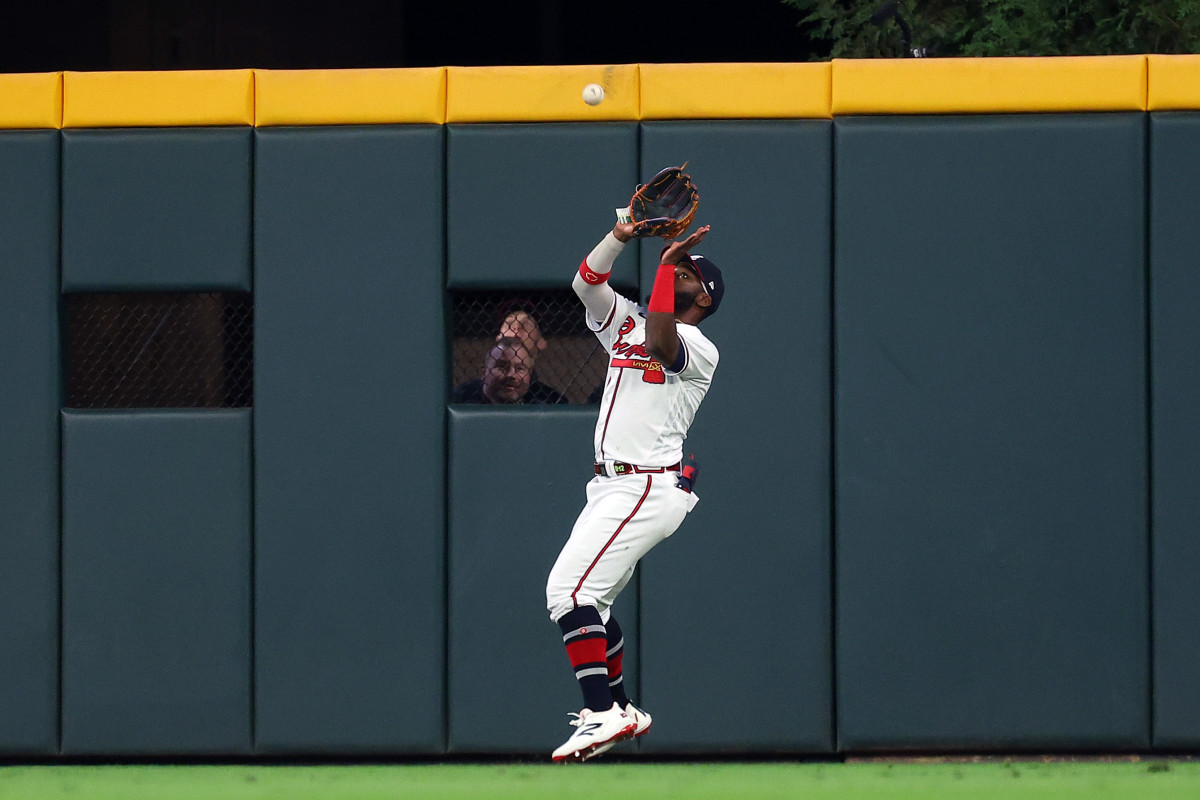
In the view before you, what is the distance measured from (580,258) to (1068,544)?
7.66ft

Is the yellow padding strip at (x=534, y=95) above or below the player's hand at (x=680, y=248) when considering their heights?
above

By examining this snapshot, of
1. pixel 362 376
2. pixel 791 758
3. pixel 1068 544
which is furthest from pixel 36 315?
pixel 1068 544

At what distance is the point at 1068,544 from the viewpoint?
210 inches

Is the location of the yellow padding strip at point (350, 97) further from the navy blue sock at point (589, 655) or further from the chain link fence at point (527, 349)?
the navy blue sock at point (589, 655)

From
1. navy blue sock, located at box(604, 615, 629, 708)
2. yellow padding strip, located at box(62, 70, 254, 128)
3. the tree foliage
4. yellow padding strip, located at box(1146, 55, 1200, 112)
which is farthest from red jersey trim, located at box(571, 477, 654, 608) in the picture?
the tree foliage

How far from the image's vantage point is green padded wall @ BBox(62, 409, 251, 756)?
17.8 ft

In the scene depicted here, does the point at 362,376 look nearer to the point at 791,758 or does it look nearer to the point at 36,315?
the point at 36,315

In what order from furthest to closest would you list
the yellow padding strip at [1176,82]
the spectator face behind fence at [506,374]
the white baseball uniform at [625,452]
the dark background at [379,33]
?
1. the dark background at [379,33]
2. the spectator face behind fence at [506,374]
3. the yellow padding strip at [1176,82]
4. the white baseball uniform at [625,452]

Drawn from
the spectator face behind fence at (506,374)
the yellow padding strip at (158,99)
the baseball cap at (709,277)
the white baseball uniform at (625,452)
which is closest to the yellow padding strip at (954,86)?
the baseball cap at (709,277)

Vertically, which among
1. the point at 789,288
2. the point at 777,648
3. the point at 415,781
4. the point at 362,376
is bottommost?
the point at 415,781

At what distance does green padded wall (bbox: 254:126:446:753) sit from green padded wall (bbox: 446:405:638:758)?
100 mm

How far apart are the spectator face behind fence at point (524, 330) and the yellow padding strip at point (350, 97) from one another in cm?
88

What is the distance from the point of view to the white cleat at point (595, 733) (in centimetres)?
406

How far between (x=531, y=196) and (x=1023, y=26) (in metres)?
3.00
